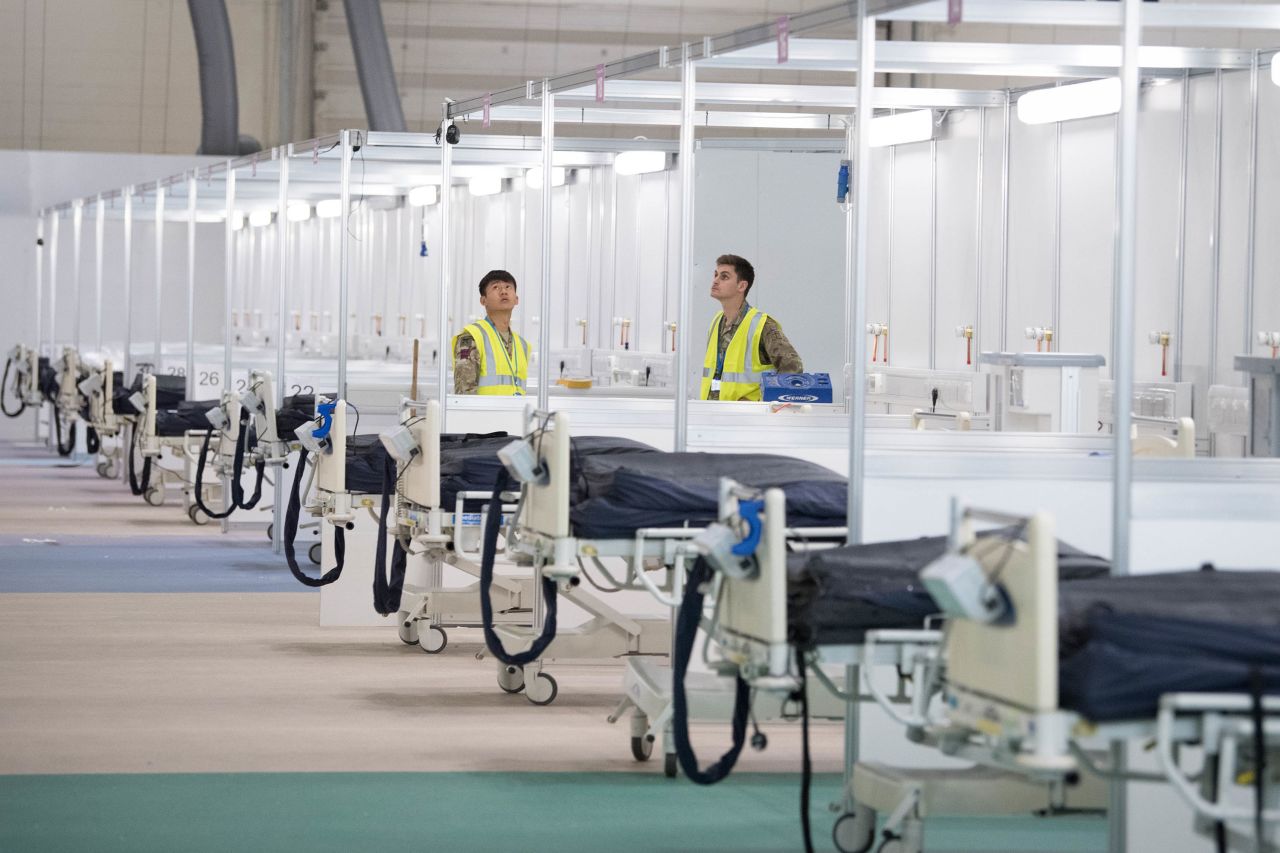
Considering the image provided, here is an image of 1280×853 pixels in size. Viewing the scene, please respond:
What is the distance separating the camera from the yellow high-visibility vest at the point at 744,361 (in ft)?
31.5

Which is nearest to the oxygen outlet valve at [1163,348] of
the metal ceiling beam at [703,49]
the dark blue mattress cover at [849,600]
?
the metal ceiling beam at [703,49]

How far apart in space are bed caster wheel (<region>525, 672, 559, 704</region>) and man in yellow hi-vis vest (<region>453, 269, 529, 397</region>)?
2.32 meters

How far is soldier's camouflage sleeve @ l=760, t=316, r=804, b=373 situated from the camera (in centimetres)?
960

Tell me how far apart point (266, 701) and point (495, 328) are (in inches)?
107

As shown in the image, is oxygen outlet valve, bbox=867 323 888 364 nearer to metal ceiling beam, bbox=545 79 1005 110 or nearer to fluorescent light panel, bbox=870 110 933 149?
fluorescent light panel, bbox=870 110 933 149

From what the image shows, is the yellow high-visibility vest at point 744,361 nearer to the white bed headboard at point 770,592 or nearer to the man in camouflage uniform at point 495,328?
the man in camouflage uniform at point 495,328

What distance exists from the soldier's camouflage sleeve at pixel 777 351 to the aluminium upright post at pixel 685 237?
2.76m

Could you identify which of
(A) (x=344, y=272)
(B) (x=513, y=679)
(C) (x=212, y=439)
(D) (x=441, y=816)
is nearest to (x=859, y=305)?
(D) (x=441, y=816)

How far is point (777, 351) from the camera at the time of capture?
960cm

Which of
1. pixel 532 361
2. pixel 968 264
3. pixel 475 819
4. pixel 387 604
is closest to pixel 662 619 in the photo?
pixel 387 604

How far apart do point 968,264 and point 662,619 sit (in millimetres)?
4252

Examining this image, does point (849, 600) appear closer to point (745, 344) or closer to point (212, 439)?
point (745, 344)

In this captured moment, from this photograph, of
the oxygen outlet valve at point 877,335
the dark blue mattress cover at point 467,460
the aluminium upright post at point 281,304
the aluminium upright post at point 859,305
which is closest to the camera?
the aluminium upright post at point 859,305

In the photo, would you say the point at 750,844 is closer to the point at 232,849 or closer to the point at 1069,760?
the point at 232,849
